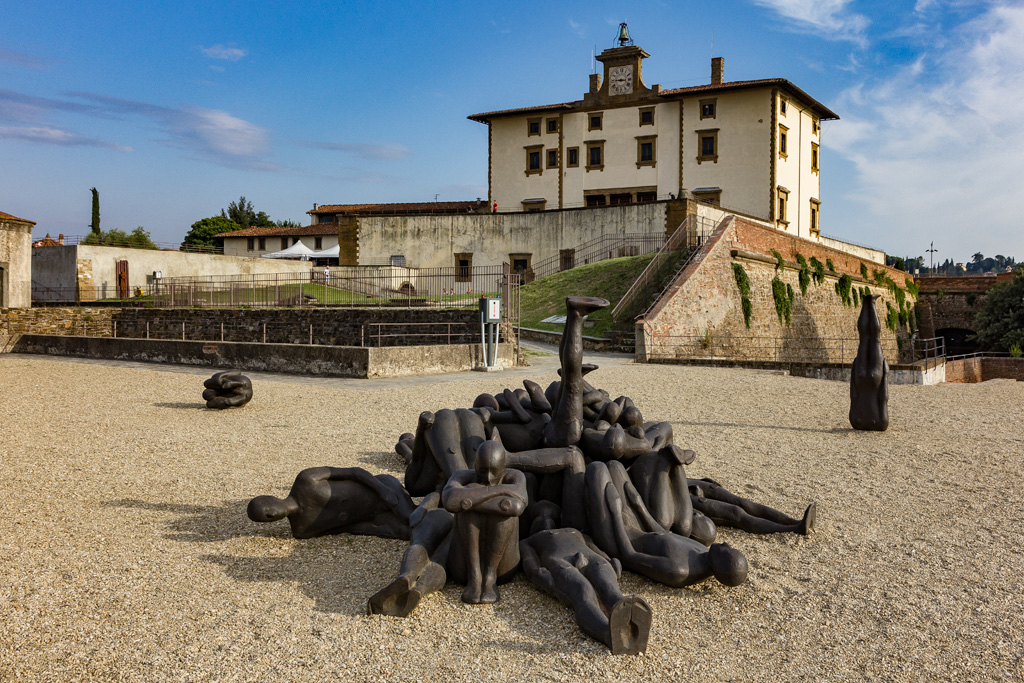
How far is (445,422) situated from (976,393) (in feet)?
41.9

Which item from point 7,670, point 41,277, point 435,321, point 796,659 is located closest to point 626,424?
point 796,659

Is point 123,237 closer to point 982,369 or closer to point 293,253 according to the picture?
point 293,253

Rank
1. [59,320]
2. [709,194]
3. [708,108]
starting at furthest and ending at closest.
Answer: [709,194], [708,108], [59,320]

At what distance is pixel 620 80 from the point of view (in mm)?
42688

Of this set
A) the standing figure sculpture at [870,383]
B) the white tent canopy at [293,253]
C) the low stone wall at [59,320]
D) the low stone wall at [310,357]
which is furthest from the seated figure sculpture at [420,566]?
the white tent canopy at [293,253]

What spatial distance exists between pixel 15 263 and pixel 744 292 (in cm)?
2616

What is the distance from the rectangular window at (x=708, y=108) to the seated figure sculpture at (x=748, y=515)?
127 feet

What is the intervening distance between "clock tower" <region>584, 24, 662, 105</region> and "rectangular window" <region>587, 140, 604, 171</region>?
2299mm

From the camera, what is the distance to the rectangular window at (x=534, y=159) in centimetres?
4422

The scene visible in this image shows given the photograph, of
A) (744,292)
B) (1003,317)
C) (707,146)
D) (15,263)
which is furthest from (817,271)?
(15,263)

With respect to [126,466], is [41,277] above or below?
above

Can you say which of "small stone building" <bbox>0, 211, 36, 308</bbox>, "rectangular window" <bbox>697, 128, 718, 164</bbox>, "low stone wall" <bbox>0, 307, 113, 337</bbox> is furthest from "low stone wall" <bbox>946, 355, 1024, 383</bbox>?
"small stone building" <bbox>0, 211, 36, 308</bbox>

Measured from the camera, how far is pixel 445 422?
543cm

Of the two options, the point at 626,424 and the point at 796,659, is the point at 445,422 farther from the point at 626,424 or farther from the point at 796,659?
the point at 796,659
